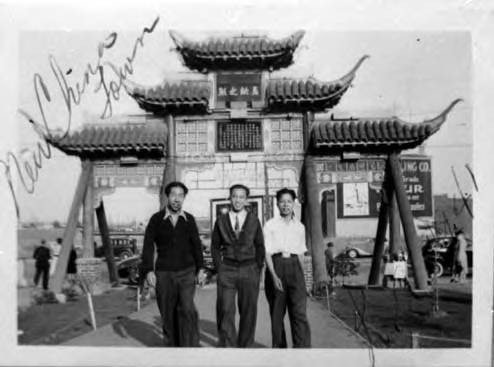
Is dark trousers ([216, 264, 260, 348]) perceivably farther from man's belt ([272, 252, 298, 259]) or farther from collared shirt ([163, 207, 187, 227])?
collared shirt ([163, 207, 187, 227])

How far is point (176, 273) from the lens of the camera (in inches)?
144

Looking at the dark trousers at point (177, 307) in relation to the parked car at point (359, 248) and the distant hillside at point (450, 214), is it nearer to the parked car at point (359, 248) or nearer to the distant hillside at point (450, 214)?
the parked car at point (359, 248)

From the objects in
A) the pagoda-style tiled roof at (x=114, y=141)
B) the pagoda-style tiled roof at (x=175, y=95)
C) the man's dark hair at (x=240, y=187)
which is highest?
the pagoda-style tiled roof at (x=175, y=95)

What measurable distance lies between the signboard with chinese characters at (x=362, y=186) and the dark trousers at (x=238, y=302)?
66 centimetres

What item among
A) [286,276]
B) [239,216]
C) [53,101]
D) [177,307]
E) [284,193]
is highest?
[53,101]

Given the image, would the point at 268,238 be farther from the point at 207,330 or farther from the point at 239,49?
the point at 239,49

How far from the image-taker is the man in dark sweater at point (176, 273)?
366cm

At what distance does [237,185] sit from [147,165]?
0.55m

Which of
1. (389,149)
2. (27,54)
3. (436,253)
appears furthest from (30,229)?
(436,253)

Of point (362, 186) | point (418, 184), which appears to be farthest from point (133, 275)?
point (418, 184)

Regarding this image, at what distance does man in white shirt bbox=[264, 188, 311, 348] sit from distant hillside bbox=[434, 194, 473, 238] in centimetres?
80

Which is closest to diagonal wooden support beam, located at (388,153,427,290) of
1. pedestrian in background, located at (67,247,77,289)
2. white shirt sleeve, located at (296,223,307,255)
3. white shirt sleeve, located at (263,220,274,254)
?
white shirt sleeve, located at (296,223,307,255)

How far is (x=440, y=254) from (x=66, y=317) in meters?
2.22

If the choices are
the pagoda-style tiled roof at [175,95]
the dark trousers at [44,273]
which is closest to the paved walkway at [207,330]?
the dark trousers at [44,273]
